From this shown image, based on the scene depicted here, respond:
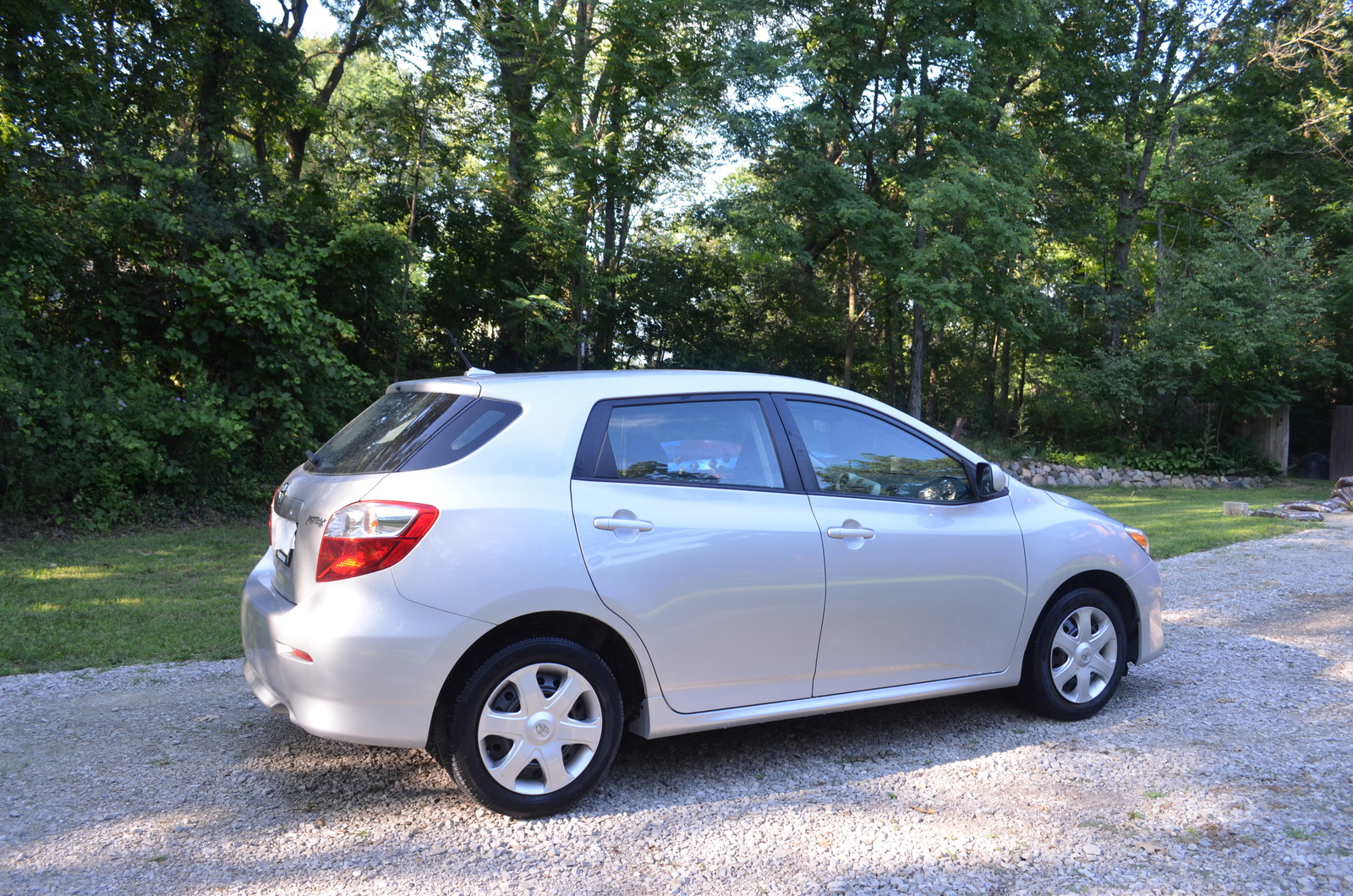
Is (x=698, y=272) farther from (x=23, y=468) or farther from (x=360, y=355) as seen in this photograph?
(x=23, y=468)

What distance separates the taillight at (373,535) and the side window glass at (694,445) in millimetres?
776

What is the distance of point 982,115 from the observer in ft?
59.5

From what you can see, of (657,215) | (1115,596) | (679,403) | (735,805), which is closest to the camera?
(735,805)

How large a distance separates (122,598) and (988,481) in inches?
257

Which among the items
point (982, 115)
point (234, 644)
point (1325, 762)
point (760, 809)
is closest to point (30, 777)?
point (234, 644)

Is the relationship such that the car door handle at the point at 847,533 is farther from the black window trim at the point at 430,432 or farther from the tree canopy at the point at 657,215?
the tree canopy at the point at 657,215

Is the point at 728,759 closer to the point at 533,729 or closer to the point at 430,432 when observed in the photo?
the point at 533,729

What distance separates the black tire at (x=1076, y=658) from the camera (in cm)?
473

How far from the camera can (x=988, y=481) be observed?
4613mm

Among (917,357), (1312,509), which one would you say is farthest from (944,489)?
(917,357)

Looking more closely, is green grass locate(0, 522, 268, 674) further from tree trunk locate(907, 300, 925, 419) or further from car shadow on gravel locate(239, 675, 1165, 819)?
tree trunk locate(907, 300, 925, 419)

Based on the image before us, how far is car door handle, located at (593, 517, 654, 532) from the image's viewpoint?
370cm

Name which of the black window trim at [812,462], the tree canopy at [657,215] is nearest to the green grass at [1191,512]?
the tree canopy at [657,215]

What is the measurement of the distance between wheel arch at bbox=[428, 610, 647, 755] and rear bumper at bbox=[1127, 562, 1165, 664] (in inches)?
110
